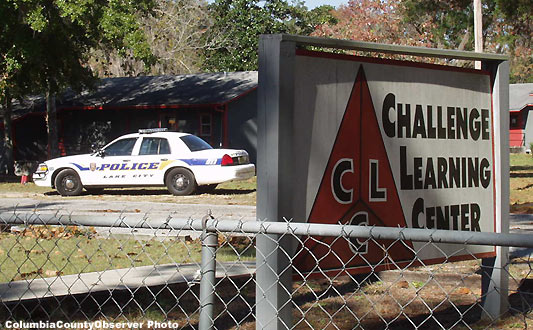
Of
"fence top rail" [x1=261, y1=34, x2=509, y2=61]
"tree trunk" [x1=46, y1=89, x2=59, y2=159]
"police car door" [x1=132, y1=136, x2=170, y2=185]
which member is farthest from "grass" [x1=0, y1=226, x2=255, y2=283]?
"tree trunk" [x1=46, y1=89, x2=59, y2=159]

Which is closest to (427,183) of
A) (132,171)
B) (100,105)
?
(132,171)

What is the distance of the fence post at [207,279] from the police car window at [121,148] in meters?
17.0

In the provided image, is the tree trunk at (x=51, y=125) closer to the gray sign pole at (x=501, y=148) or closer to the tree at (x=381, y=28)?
the tree at (x=381, y=28)

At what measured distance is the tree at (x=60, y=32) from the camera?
2245 centimetres

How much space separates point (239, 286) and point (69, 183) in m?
14.9

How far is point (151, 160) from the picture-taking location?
19.6 meters

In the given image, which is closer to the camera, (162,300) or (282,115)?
(282,115)

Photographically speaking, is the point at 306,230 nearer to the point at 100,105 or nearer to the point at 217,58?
the point at 100,105

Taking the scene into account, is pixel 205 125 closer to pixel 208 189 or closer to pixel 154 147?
pixel 208 189

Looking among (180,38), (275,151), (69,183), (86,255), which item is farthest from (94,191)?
(180,38)

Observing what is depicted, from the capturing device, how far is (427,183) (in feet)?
16.4

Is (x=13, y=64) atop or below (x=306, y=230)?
atop

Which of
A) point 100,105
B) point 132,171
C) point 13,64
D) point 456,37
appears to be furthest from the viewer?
point 456,37

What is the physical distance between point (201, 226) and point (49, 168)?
59.4 feet
